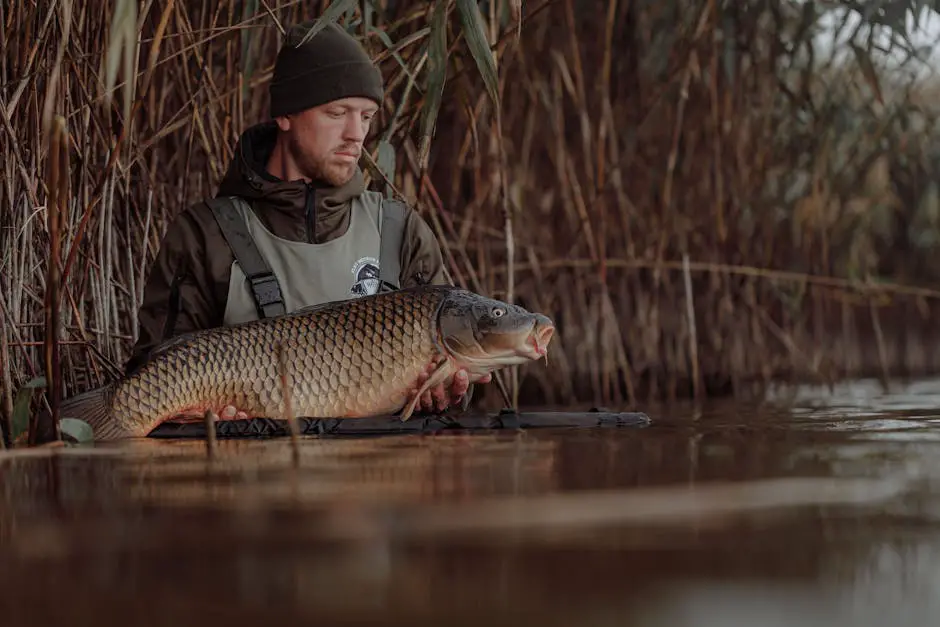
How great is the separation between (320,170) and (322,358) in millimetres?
556

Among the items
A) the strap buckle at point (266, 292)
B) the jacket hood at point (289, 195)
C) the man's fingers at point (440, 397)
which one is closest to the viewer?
the man's fingers at point (440, 397)

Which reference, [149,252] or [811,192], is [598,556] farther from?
[811,192]

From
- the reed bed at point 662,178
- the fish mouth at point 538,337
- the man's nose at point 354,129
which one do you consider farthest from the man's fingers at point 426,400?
the reed bed at point 662,178

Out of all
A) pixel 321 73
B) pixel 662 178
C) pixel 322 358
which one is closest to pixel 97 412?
pixel 322 358

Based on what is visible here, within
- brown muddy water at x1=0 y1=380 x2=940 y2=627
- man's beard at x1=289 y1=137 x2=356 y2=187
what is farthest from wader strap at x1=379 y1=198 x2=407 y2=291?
brown muddy water at x1=0 y1=380 x2=940 y2=627

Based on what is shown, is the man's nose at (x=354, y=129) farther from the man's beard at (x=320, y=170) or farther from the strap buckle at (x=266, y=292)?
the strap buckle at (x=266, y=292)

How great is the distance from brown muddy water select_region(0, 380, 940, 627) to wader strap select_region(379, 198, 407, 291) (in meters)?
0.76

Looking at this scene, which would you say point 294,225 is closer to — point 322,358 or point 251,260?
point 251,260

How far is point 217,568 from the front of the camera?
132 centimetres

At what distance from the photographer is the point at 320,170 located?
3.06 m

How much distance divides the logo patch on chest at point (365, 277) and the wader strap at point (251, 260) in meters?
0.18

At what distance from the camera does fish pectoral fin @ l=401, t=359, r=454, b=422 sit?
2656 mm

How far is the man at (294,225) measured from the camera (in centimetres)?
302

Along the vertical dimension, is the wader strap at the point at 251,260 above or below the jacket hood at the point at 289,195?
below
